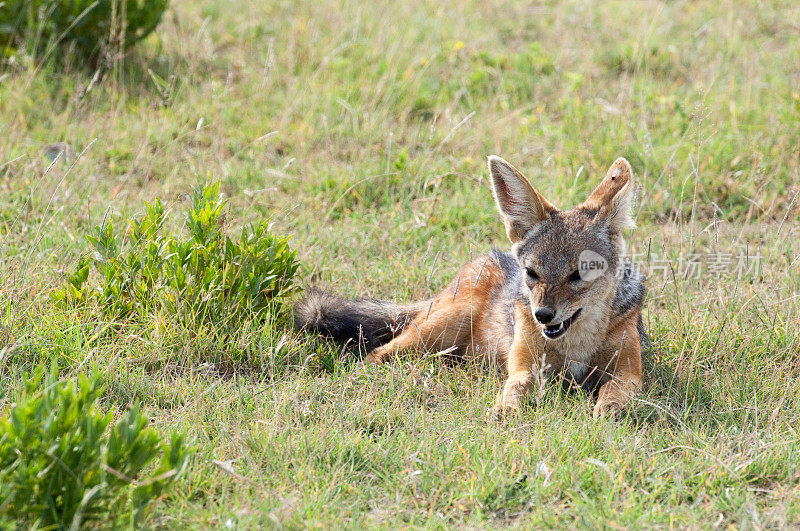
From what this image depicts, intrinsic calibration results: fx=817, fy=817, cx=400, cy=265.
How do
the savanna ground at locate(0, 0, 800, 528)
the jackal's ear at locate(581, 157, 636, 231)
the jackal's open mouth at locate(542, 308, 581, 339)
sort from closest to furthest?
the savanna ground at locate(0, 0, 800, 528) < the jackal's open mouth at locate(542, 308, 581, 339) < the jackal's ear at locate(581, 157, 636, 231)

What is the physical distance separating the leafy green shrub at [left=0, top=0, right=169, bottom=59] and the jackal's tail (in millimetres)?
3627

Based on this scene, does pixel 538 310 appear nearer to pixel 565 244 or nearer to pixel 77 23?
pixel 565 244

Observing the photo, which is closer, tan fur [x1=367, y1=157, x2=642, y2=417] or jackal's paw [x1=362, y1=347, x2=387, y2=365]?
tan fur [x1=367, y1=157, x2=642, y2=417]

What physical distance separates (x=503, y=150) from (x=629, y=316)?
9.80ft

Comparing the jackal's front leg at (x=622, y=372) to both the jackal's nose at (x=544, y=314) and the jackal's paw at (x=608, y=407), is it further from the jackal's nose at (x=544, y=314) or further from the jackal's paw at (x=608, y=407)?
the jackal's nose at (x=544, y=314)

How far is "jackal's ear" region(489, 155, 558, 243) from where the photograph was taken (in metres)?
4.46

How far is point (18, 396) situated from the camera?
12.3ft

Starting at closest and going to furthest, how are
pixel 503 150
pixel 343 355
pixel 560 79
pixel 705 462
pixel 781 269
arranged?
pixel 705 462 → pixel 343 355 → pixel 781 269 → pixel 503 150 → pixel 560 79

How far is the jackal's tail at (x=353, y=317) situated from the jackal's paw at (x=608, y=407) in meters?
1.27

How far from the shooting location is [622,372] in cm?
430

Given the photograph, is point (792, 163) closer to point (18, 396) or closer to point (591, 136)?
point (591, 136)

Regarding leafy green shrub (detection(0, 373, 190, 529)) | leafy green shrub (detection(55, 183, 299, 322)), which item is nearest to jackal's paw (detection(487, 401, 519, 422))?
leafy green shrub (detection(55, 183, 299, 322))

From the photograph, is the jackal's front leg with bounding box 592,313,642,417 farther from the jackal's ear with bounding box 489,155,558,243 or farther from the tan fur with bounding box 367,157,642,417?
the jackal's ear with bounding box 489,155,558,243

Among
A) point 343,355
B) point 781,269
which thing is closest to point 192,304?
point 343,355
